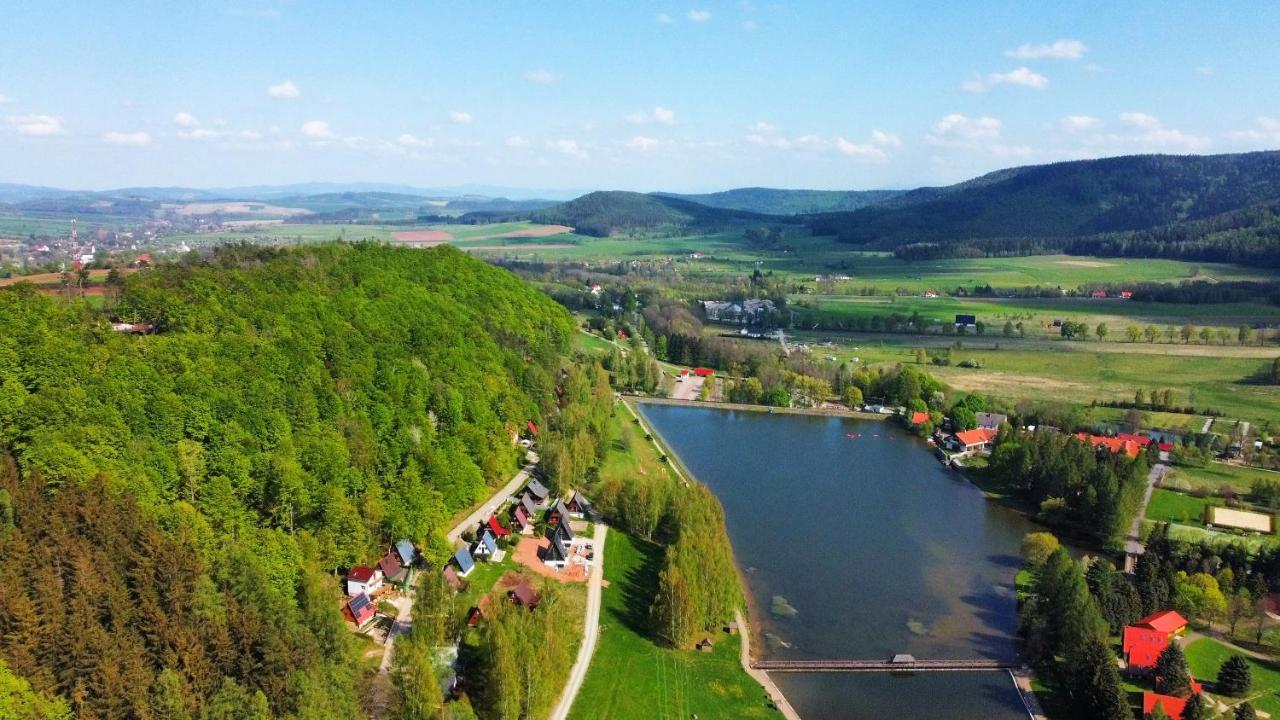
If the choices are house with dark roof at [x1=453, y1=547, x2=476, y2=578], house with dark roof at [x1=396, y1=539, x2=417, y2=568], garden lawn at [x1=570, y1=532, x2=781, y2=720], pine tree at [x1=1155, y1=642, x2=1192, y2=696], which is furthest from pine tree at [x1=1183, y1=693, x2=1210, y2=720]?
house with dark roof at [x1=396, y1=539, x2=417, y2=568]

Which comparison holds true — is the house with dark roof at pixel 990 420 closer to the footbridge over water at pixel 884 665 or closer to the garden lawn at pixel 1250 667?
the garden lawn at pixel 1250 667

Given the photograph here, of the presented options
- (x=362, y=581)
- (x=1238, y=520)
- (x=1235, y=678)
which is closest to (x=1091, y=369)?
(x=1238, y=520)

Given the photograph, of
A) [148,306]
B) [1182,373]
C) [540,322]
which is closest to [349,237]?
[540,322]

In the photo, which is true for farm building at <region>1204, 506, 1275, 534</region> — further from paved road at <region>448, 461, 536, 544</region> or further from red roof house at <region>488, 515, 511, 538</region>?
paved road at <region>448, 461, 536, 544</region>

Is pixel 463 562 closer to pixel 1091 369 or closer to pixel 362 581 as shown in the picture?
pixel 362 581

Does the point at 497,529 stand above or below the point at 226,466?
below
